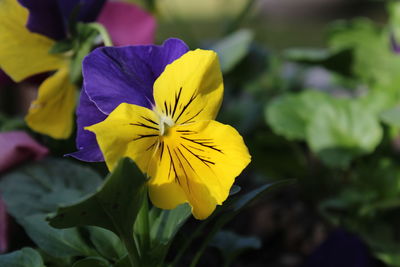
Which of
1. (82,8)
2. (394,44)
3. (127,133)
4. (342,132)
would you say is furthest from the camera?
(394,44)

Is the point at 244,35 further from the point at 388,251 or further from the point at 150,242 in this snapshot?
the point at 150,242

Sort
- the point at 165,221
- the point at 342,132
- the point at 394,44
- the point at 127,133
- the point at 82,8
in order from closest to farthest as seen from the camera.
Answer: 1. the point at 127,133
2. the point at 165,221
3. the point at 82,8
4. the point at 342,132
5. the point at 394,44

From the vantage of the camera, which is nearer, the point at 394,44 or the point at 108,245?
the point at 108,245

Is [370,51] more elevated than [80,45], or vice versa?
[80,45]

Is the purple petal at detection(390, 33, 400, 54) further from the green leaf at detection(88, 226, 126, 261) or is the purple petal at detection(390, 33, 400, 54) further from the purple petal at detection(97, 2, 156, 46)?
the green leaf at detection(88, 226, 126, 261)

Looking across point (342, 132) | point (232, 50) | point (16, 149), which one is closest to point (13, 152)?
point (16, 149)

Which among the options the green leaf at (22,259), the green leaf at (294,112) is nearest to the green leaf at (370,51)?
the green leaf at (294,112)

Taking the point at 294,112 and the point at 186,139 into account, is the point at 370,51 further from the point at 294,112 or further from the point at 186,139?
the point at 186,139
